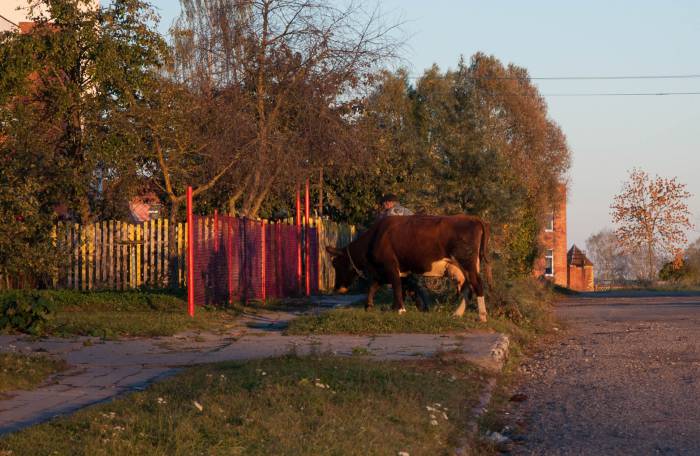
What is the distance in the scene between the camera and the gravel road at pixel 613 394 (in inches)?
329

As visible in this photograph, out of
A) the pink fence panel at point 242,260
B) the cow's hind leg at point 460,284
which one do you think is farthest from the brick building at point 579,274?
the cow's hind leg at point 460,284

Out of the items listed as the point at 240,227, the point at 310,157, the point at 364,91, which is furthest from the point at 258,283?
the point at 364,91

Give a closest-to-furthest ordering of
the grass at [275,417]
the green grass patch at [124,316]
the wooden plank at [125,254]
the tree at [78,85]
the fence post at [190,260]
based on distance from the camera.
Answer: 1. the grass at [275,417]
2. the green grass patch at [124,316]
3. the fence post at [190,260]
4. the tree at [78,85]
5. the wooden plank at [125,254]

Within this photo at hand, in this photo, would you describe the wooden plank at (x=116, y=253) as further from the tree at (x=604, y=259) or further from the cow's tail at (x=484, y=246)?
the tree at (x=604, y=259)

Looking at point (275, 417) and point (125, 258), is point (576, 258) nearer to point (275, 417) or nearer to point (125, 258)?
point (125, 258)

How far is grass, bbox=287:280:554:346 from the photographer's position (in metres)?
15.7

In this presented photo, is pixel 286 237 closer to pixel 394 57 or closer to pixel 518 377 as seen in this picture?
pixel 394 57

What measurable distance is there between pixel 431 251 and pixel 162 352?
5.71m

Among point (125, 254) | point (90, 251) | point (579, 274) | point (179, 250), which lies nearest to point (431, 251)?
point (179, 250)

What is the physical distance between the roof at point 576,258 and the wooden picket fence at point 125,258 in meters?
59.9

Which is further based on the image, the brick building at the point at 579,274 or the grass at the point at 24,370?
the brick building at the point at 579,274

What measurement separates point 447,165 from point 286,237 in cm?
478

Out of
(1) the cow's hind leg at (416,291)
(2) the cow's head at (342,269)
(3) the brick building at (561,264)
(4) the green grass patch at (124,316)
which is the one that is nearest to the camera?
(4) the green grass patch at (124,316)

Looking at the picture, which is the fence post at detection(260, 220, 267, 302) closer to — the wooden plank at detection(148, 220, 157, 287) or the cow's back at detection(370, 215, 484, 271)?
the wooden plank at detection(148, 220, 157, 287)
